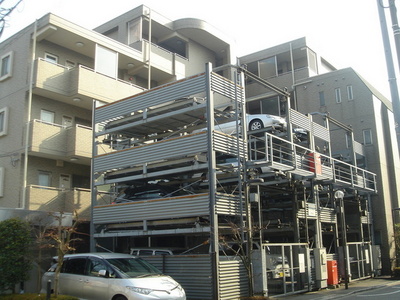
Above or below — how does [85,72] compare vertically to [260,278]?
above

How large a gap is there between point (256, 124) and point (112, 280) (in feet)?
33.0

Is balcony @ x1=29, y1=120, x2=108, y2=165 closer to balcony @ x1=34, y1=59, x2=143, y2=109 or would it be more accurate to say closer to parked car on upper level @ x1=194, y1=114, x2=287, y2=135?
balcony @ x1=34, y1=59, x2=143, y2=109

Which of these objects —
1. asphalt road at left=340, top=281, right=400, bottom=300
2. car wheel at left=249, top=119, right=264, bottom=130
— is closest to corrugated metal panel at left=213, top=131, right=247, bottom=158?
car wheel at left=249, top=119, right=264, bottom=130

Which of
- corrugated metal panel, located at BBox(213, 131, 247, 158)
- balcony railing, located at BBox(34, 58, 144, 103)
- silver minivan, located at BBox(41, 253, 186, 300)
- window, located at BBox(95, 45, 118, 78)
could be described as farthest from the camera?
window, located at BBox(95, 45, 118, 78)

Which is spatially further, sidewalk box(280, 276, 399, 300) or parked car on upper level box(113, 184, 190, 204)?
parked car on upper level box(113, 184, 190, 204)

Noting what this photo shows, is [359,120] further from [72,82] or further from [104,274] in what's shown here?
[104,274]

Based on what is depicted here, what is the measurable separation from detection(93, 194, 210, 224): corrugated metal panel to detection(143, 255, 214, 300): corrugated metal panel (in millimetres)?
1385

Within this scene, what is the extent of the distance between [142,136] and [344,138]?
513 inches

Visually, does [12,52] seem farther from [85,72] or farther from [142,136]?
[142,136]

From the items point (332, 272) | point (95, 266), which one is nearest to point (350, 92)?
point (332, 272)

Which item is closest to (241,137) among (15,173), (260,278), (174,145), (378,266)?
(174,145)

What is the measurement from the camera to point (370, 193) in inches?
968

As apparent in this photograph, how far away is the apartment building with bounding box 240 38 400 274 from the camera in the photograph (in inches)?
984

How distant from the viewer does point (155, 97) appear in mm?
16906
